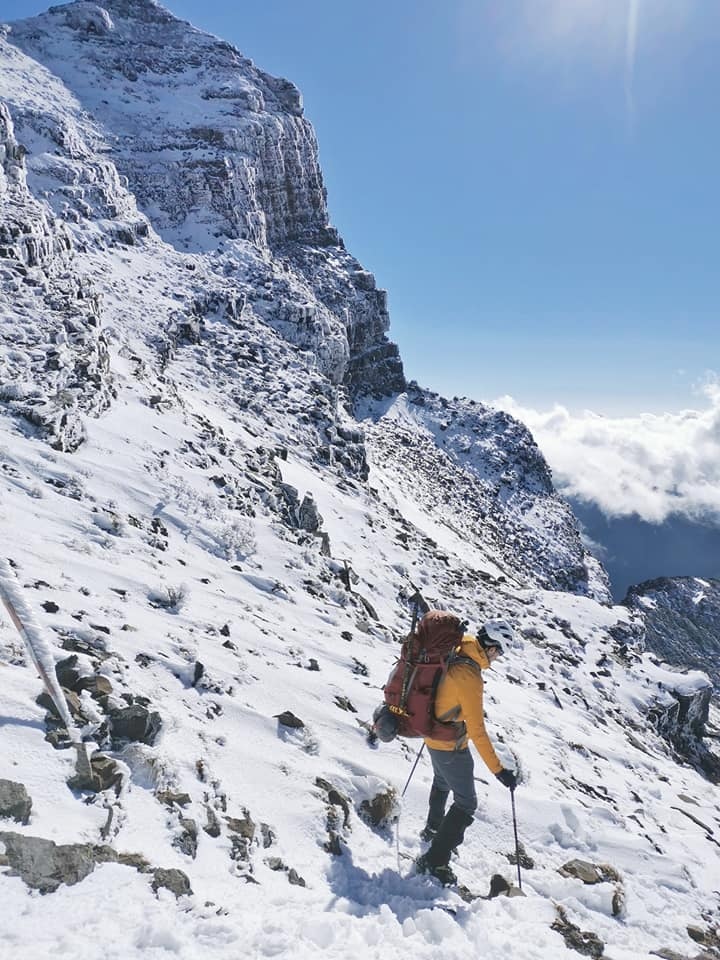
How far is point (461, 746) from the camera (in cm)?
472

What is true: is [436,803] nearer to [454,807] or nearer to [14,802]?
[454,807]

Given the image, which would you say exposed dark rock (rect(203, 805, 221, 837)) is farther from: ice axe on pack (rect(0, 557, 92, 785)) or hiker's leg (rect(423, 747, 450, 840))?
hiker's leg (rect(423, 747, 450, 840))

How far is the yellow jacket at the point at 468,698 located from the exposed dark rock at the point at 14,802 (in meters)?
3.08

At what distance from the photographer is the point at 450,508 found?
45.3 meters

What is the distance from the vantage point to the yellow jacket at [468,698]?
4398mm

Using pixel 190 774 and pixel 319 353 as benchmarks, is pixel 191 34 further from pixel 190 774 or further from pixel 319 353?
pixel 190 774

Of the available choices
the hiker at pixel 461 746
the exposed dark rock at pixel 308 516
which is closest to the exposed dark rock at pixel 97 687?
the hiker at pixel 461 746

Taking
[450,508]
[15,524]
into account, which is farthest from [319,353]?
[15,524]

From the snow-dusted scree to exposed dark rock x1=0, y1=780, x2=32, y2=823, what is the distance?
0.06 feet

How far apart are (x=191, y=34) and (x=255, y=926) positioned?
302ft

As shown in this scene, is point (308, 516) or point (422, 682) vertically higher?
point (308, 516)

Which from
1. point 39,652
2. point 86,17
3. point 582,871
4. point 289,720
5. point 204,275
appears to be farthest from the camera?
point 86,17

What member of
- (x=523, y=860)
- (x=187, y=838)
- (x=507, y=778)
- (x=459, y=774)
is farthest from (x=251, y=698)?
(x=523, y=860)

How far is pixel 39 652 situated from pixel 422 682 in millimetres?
3101
